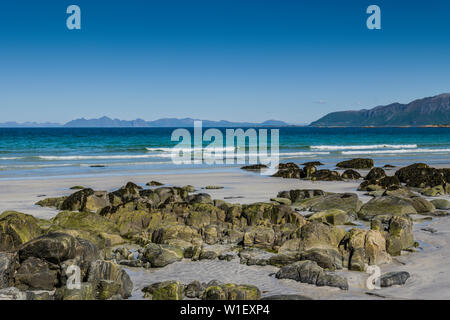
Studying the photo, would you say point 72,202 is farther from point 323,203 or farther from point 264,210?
point 323,203

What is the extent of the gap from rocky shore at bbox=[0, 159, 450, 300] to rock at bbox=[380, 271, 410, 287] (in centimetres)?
2

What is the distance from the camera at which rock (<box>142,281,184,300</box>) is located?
282 inches

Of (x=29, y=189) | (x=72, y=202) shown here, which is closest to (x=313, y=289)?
(x=72, y=202)

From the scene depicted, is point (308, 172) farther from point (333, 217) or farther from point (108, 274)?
point (108, 274)

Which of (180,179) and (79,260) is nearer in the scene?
(79,260)

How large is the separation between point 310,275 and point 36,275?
15.7 ft

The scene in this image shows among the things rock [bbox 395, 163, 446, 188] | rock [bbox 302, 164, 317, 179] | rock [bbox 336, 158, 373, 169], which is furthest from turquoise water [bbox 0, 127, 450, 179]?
rock [bbox 395, 163, 446, 188]

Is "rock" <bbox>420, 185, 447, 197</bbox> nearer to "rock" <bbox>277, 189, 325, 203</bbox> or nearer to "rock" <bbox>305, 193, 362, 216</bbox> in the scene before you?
"rock" <bbox>277, 189, 325, 203</bbox>

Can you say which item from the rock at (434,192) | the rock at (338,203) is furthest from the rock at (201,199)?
the rock at (434,192)

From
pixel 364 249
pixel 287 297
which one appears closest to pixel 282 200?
pixel 364 249

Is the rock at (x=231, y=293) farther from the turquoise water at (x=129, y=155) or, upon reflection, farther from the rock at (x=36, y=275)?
the turquoise water at (x=129, y=155)

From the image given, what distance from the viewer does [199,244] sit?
1068 centimetres
